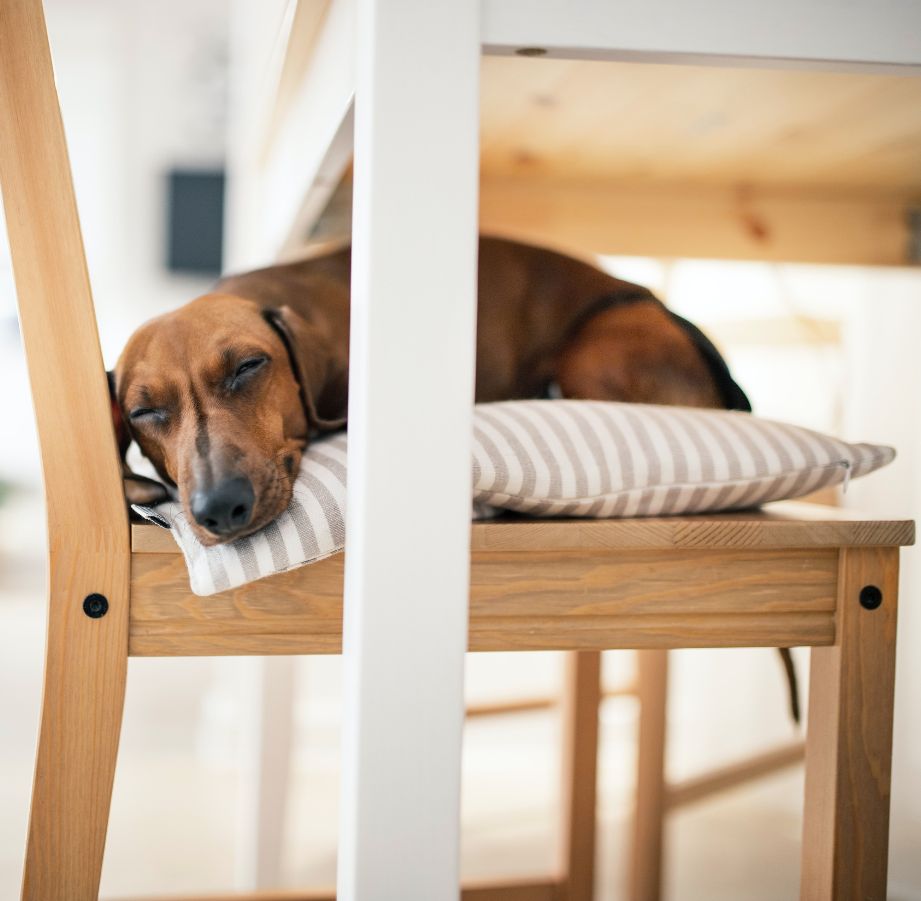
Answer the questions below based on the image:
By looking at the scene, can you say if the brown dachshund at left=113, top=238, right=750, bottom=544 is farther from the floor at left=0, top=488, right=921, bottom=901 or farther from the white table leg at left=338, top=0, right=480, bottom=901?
the floor at left=0, top=488, right=921, bottom=901

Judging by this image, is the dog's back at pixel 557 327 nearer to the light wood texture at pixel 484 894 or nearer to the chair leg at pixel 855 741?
the chair leg at pixel 855 741

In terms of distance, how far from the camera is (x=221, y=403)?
100 centimetres

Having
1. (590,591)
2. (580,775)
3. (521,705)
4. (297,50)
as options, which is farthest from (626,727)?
(297,50)

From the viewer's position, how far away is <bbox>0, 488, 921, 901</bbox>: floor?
1670 mm

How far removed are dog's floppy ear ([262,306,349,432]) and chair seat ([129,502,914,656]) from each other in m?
0.31

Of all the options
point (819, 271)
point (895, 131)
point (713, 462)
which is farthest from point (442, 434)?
point (819, 271)

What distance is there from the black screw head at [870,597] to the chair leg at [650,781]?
0.69 metres

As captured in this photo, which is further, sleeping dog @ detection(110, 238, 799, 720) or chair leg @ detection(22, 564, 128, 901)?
sleeping dog @ detection(110, 238, 799, 720)

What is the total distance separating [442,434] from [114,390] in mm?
549

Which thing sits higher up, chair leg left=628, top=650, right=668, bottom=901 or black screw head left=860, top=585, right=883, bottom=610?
black screw head left=860, top=585, right=883, bottom=610

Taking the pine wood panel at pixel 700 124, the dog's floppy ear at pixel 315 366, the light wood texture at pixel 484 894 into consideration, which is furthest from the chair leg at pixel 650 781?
the pine wood panel at pixel 700 124

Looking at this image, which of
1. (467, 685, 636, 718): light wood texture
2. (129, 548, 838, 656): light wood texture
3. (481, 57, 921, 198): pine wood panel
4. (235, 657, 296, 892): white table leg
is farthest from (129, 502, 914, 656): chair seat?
(467, 685, 636, 718): light wood texture

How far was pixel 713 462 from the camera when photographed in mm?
897

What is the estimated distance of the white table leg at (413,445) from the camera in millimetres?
647
